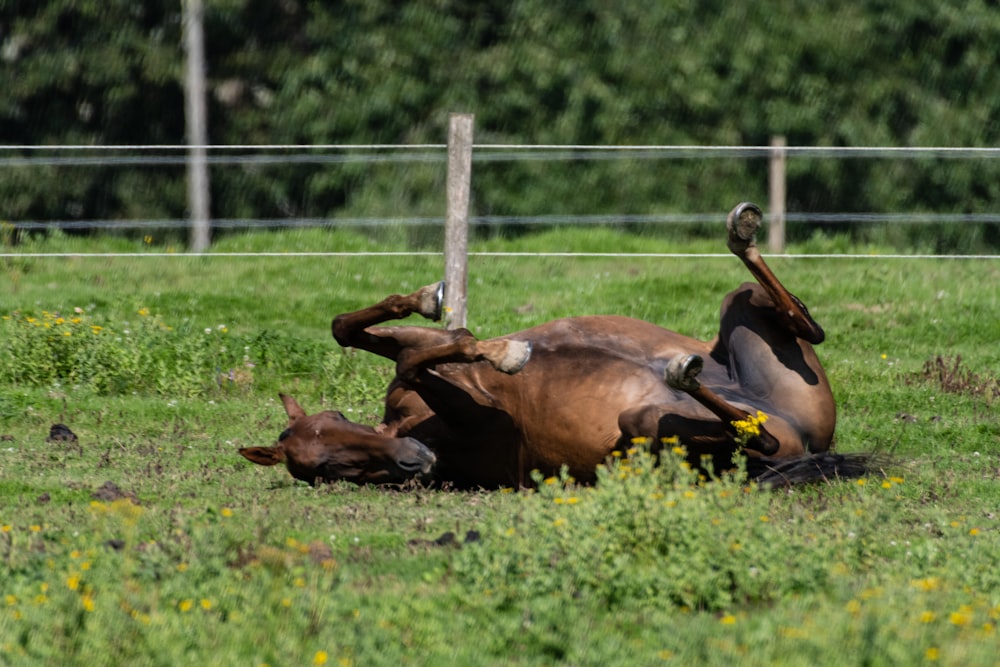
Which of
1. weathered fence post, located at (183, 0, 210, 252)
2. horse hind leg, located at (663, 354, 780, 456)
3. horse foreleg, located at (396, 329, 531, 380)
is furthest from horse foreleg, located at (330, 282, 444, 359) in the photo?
weathered fence post, located at (183, 0, 210, 252)

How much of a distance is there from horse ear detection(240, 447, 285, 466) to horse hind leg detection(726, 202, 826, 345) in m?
2.29

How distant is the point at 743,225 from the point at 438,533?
7.07 feet

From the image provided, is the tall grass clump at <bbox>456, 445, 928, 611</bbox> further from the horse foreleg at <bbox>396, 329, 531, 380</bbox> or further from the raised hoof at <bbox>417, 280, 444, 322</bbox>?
the raised hoof at <bbox>417, 280, 444, 322</bbox>

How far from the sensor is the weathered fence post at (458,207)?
33.4 feet

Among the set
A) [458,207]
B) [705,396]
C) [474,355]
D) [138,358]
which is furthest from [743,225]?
[138,358]

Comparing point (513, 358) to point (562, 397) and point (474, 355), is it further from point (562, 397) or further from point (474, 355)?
point (562, 397)

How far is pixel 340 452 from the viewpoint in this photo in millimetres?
6480

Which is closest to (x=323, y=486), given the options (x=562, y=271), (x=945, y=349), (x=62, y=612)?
(x=62, y=612)

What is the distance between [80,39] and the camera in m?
19.3

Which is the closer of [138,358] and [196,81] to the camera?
[138,358]

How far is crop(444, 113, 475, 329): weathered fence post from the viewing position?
10180mm

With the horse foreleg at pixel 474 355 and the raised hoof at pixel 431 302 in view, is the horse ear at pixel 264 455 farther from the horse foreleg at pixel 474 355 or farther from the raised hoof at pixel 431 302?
the raised hoof at pixel 431 302

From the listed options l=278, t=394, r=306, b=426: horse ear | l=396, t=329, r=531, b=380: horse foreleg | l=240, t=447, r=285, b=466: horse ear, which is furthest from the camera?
l=278, t=394, r=306, b=426: horse ear

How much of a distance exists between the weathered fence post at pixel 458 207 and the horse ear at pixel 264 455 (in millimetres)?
3670
